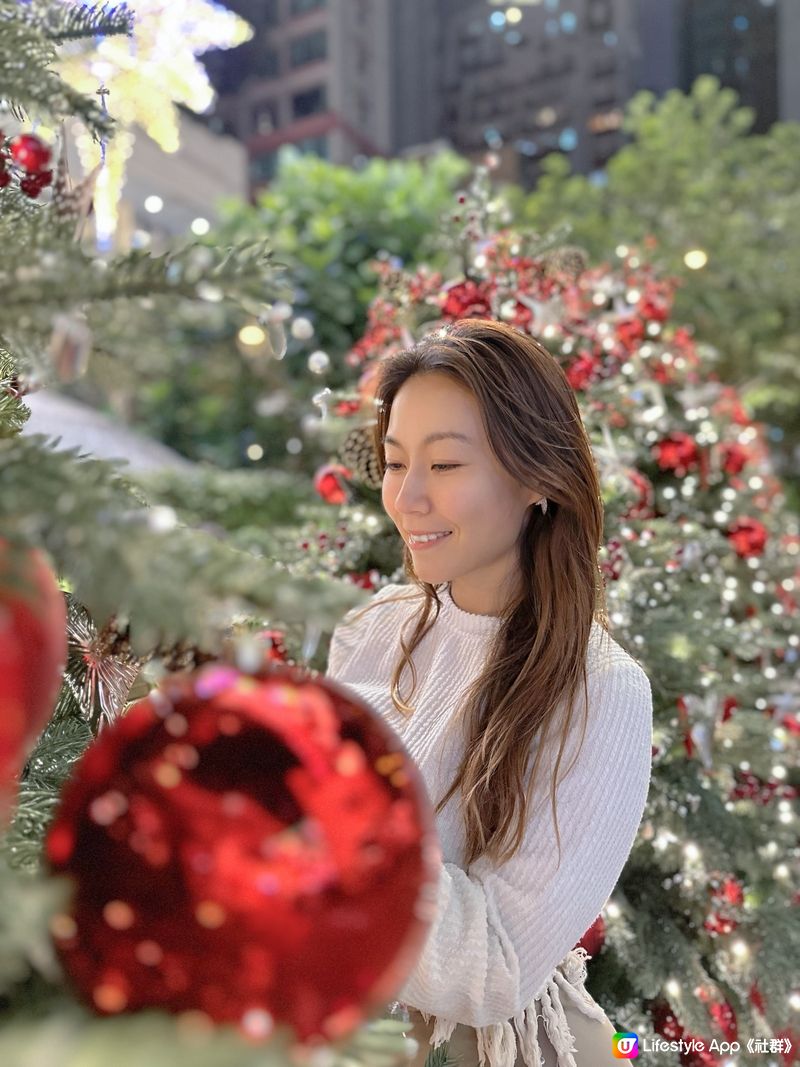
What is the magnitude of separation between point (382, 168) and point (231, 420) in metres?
1.72

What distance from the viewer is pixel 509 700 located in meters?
0.93

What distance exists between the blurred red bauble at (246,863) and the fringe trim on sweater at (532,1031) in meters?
0.63

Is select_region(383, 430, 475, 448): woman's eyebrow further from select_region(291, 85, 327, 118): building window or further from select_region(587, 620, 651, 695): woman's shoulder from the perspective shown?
select_region(291, 85, 327, 118): building window

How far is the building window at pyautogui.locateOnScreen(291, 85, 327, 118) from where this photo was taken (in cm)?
1705

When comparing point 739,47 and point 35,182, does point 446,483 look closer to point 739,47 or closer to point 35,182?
point 35,182

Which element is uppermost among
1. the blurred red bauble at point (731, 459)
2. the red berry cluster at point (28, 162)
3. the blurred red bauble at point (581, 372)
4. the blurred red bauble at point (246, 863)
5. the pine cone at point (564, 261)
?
the pine cone at point (564, 261)

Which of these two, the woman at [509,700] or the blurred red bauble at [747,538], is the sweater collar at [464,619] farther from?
the blurred red bauble at [747,538]

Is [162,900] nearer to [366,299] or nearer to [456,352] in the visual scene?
[456,352]

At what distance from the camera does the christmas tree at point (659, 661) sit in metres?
1.50

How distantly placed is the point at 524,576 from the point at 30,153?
66 centimetres

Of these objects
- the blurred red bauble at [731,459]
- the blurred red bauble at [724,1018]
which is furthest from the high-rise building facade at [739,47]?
the blurred red bauble at [724,1018]

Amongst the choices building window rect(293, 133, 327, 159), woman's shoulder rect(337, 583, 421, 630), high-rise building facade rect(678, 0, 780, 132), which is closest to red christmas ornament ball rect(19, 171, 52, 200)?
woman's shoulder rect(337, 583, 421, 630)

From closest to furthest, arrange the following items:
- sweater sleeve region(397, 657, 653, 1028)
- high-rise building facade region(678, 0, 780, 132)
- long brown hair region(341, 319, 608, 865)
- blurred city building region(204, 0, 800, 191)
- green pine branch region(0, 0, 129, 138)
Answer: green pine branch region(0, 0, 129, 138)
sweater sleeve region(397, 657, 653, 1028)
long brown hair region(341, 319, 608, 865)
high-rise building facade region(678, 0, 780, 132)
blurred city building region(204, 0, 800, 191)

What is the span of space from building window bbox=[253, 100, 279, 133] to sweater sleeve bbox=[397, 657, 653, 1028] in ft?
62.4
